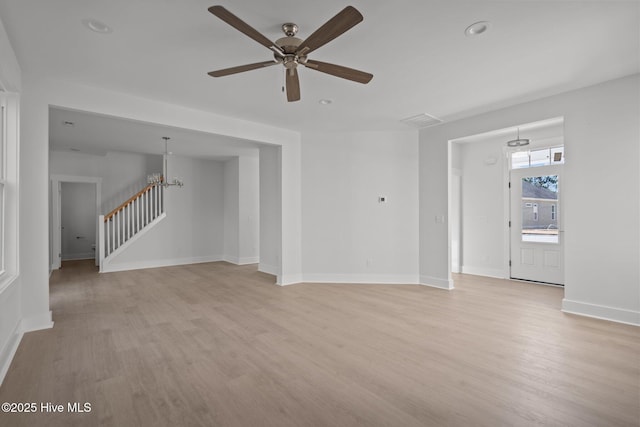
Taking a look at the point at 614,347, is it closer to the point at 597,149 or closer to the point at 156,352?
the point at 597,149

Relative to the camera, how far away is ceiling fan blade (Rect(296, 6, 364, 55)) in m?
1.93

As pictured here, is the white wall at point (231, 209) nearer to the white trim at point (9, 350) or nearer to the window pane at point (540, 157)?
the white trim at point (9, 350)

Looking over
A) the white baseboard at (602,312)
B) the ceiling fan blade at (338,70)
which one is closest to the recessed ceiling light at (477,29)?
the ceiling fan blade at (338,70)

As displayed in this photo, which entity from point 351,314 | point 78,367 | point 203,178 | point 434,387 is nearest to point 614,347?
point 434,387

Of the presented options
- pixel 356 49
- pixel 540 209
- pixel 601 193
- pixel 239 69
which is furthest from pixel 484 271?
pixel 239 69

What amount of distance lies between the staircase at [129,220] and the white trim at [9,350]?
4.08 meters

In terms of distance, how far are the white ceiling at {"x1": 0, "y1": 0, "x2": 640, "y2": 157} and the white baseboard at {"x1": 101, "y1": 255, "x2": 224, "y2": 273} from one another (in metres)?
4.51

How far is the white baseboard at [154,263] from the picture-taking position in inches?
271

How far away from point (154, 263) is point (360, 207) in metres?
5.13

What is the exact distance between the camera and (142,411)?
2.01 meters

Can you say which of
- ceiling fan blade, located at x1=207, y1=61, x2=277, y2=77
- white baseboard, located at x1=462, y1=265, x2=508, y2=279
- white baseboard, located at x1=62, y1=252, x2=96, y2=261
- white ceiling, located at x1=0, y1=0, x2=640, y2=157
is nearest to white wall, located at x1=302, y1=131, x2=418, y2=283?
white ceiling, located at x1=0, y1=0, x2=640, y2=157

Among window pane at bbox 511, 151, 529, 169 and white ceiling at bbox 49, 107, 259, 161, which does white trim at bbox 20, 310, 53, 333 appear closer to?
white ceiling at bbox 49, 107, 259, 161

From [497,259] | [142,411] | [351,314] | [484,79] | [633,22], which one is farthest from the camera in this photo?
[497,259]

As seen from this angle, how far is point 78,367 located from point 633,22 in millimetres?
5287
